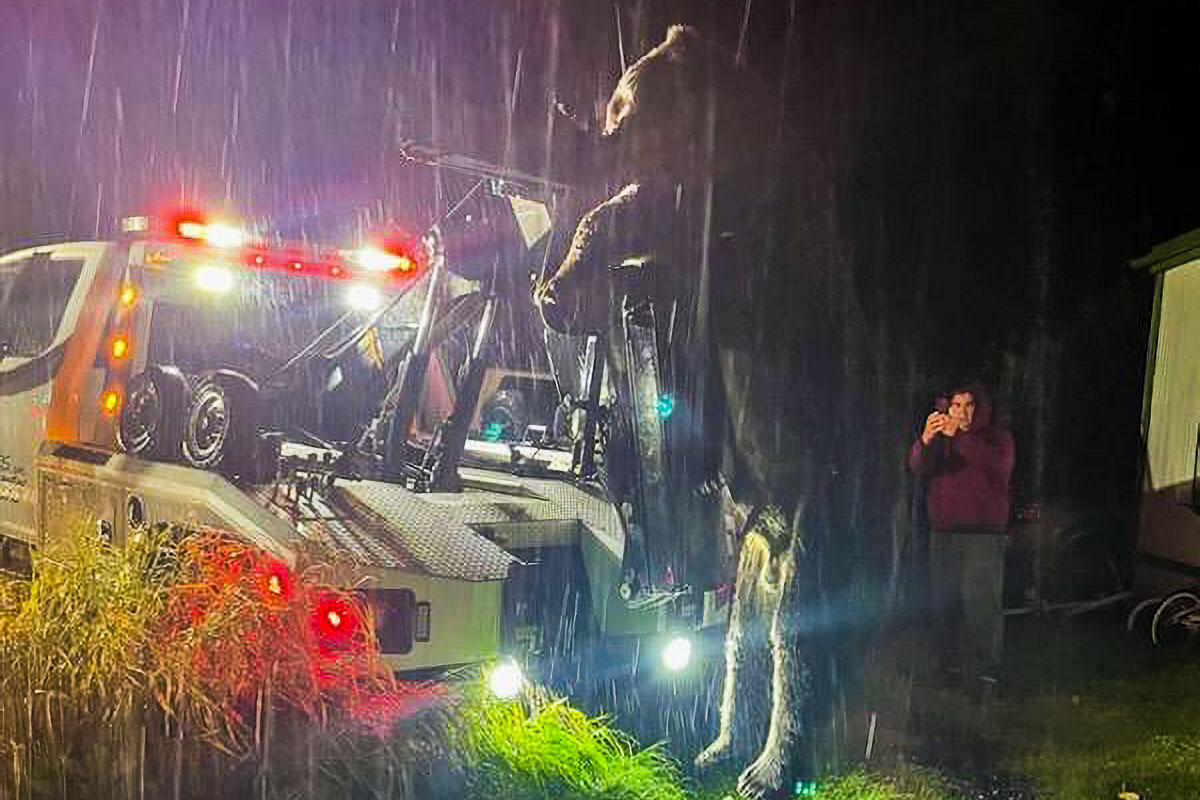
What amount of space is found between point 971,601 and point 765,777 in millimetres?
1152

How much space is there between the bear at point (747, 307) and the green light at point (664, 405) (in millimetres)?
145

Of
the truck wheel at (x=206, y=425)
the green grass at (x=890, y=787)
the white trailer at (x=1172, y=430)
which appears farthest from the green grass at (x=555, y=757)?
the white trailer at (x=1172, y=430)

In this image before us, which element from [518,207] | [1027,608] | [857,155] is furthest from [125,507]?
[1027,608]

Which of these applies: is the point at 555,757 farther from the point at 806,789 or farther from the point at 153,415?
the point at 153,415

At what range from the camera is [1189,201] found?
3.98 meters

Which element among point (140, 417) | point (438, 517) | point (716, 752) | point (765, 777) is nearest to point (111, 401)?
point (140, 417)

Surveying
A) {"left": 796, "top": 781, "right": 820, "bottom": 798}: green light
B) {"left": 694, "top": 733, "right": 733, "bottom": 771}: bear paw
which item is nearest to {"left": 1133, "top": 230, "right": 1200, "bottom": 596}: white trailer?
{"left": 796, "top": 781, "right": 820, "bottom": 798}: green light

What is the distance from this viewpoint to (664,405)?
3336 mm

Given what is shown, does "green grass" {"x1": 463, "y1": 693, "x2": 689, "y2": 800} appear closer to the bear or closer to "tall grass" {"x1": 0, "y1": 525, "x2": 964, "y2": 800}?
"tall grass" {"x1": 0, "y1": 525, "x2": 964, "y2": 800}

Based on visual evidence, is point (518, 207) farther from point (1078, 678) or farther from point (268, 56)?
point (1078, 678)

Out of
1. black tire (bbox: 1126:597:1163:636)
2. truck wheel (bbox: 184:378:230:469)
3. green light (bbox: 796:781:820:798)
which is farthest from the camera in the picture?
black tire (bbox: 1126:597:1163:636)

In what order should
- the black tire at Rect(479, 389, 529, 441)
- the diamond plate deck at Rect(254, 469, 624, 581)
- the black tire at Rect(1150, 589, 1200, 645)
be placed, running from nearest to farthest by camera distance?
the diamond plate deck at Rect(254, 469, 624, 581)
the black tire at Rect(479, 389, 529, 441)
the black tire at Rect(1150, 589, 1200, 645)

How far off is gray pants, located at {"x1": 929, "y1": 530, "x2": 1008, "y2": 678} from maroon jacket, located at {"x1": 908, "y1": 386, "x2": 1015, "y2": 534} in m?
0.09

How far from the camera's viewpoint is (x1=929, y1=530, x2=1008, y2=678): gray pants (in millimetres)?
→ 3938
